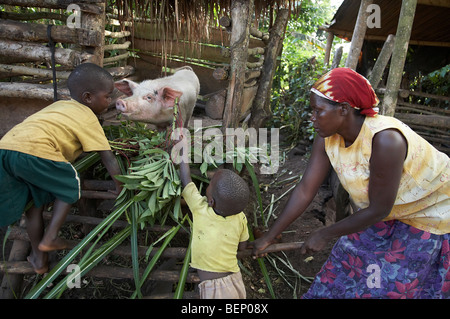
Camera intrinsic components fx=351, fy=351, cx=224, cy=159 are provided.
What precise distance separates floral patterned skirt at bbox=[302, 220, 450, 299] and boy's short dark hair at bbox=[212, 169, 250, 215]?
0.72 meters

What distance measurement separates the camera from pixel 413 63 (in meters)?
8.02

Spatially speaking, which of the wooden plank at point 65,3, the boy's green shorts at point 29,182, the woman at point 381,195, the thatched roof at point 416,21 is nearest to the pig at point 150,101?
the wooden plank at point 65,3

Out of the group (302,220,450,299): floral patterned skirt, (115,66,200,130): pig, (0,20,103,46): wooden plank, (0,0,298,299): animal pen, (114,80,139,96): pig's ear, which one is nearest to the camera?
(302,220,450,299): floral patterned skirt

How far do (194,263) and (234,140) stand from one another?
63.5 inches

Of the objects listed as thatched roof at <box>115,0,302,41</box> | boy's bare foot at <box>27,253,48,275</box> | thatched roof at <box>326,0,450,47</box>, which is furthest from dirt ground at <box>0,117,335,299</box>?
thatched roof at <box>326,0,450,47</box>

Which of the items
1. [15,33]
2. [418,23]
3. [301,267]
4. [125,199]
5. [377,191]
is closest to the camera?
[377,191]

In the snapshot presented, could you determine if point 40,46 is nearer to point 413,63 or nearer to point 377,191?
point 377,191

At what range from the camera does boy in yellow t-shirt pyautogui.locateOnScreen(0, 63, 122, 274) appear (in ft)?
6.85

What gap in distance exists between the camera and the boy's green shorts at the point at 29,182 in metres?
2.08

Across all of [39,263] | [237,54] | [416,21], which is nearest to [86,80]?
[39,263]

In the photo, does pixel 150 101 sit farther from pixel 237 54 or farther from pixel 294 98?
pixel 294 98

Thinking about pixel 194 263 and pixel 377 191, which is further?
pixel 194 263

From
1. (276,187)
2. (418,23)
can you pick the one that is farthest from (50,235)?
(418,23)

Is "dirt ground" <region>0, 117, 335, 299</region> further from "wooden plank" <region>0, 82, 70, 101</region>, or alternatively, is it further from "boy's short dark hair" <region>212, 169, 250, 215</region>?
"wooden plank" <region>0, 82, 70, 101</region>
